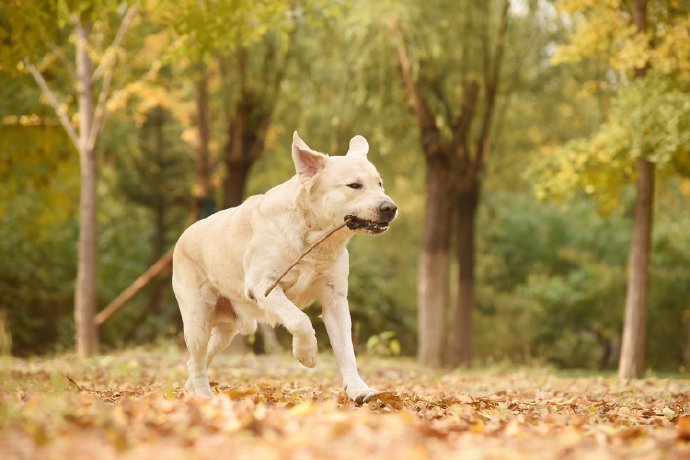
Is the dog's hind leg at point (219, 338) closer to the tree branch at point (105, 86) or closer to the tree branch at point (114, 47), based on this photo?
the tree branch at point (114, 47)

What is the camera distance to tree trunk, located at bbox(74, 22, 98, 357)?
1547cm

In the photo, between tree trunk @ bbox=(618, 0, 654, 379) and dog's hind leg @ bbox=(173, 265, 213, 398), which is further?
tree trunk @ bbox=(618, 0, 654, 379)

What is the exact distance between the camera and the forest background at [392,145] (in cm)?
1269

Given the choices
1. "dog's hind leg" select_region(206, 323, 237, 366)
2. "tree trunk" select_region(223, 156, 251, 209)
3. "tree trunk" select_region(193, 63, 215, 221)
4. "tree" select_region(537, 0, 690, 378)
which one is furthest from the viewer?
"tree trunk" select_region(193, 63, 215, 221)

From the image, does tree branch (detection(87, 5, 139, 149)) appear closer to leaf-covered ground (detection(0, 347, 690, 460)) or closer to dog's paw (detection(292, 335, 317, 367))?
leaf-covered ground (detection(0, 347, 690, 460))

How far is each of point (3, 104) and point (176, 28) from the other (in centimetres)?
709

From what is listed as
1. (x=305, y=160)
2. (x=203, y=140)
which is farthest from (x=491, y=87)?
(x=305, y=160)

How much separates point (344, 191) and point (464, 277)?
12778 millimetres

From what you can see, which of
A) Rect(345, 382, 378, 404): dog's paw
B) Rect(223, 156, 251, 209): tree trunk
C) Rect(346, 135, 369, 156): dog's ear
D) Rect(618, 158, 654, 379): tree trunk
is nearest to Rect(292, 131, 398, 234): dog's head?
Rect(346, 135, 369, 156): dog's ear

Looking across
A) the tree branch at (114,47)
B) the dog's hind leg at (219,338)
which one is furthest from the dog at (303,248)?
the tree branch at (114,47)

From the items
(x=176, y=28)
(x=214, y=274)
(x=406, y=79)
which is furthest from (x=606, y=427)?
(x=406, y=79)

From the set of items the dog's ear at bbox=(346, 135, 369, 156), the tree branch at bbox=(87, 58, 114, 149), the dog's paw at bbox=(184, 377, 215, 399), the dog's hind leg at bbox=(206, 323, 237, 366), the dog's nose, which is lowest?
the dog's paw at bbox=(184, 377, 215, 399)

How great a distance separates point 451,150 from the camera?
17234 millimetres

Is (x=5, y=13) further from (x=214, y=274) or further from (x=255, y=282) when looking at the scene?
(x=255, y=282)
